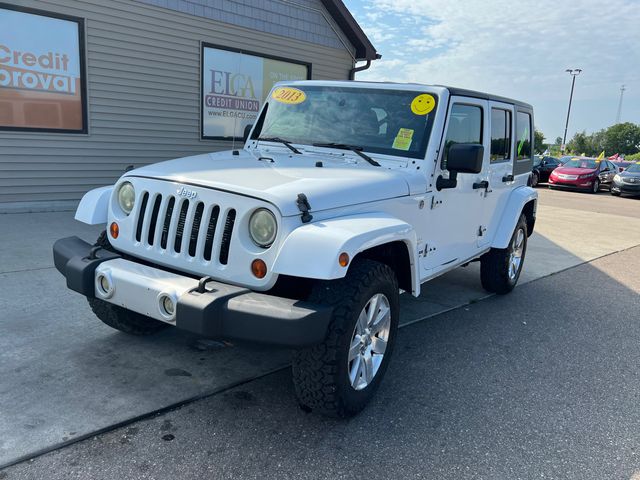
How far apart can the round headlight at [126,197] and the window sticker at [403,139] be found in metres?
1.77

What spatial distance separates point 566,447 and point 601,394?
0.86m

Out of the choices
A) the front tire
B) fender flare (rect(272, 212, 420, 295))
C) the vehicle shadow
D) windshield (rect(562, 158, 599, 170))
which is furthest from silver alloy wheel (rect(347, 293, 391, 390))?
windshield (rect(562, 158, 599, 170))

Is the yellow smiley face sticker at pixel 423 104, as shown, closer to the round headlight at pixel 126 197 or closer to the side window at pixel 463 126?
the side window at pixel 463 126

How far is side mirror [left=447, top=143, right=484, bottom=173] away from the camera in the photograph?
3.55 metres

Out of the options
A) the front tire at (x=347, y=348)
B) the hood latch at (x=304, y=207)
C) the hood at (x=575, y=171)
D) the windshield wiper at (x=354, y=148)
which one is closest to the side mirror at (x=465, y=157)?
the windshield wiper at (x=354, y=148)

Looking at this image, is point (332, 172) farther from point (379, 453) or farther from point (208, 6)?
point (208, 6)

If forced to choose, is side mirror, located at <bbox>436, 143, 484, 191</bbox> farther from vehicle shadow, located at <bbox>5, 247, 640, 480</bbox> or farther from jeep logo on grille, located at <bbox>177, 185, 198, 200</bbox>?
jeep logo on grille, located at <bbox>177, 185, 198, 200</bbox>

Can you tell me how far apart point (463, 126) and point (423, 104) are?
1.76ft

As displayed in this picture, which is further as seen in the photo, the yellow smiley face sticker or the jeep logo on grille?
the yellow smiley face sticker

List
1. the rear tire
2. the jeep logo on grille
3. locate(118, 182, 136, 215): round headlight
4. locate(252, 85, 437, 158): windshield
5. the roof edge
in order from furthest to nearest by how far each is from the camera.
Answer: the roof edge → the rear tire → locate(252, 85, 437, 158): windshield → locate(118, 182, 136, 215): round headlight → the jeep logo on grille

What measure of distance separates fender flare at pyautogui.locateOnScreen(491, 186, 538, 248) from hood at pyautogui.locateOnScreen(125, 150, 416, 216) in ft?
6.28

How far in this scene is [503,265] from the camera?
538cm

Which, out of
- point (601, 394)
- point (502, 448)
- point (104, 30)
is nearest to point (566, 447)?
point (502, 448)

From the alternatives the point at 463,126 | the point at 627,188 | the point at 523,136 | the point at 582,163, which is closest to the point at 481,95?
the point at 463,126
